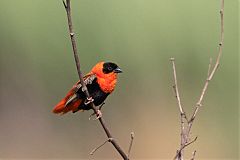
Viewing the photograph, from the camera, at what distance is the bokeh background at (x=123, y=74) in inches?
248

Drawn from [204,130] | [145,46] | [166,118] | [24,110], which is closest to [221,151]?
[204,130]

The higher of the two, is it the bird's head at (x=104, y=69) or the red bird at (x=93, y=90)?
the bird's head at (x=104, y=69)

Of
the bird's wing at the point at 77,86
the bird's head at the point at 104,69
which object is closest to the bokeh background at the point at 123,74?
the bird's head at the point at 104,69

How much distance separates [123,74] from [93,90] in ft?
8.11

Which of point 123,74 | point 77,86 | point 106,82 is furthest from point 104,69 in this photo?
point 123,74

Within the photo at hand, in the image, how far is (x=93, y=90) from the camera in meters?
4.04

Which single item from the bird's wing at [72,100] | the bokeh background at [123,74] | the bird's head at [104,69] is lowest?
the bokeh background at [123,74]

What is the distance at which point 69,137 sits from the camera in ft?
21.4

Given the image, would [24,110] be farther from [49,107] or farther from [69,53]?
[69,53]

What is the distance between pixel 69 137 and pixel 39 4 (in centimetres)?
174

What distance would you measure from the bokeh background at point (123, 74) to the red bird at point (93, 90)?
2112 millimetres

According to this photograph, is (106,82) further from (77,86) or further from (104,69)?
(77,86)

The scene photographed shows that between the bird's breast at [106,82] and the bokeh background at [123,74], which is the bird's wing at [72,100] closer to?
the bird's breast at [106,82]

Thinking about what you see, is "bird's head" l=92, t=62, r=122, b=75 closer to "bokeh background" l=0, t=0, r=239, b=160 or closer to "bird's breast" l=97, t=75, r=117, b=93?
"bird's breast" l=97, t=75, r=117, b=93
